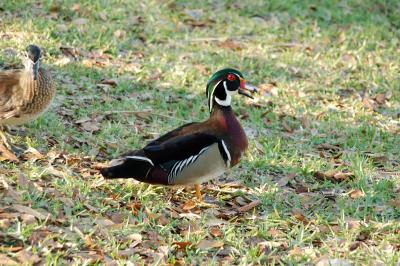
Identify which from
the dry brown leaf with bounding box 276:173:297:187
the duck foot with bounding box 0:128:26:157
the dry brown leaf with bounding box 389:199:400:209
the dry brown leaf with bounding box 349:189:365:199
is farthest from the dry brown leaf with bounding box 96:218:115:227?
the dry brown leaf with bounding box 389:199:400:209

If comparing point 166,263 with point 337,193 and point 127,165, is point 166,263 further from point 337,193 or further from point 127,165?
point 337,193

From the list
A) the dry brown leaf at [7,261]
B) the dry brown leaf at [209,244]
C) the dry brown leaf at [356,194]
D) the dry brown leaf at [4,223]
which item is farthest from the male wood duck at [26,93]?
the dry brown leaf at [356,194]

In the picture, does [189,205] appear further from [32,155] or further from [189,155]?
[32,155]

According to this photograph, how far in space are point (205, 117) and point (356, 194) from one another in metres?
1.75

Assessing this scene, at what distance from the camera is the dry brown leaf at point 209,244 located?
3.93 m

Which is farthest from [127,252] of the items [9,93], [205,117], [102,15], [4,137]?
[102,15]

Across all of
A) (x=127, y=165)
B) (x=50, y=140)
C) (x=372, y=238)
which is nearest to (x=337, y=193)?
(x=372, y=238)

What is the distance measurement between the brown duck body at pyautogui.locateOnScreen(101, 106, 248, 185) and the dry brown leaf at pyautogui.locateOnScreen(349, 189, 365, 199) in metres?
0.79

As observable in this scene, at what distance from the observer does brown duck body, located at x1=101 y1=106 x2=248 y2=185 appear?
168 inches

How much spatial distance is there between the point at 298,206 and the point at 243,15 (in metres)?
4.26

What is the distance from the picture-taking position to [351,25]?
8508 mm

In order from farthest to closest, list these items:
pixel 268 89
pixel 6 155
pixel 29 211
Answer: pixel 268 89
pixel 6 155
pixel 29 211

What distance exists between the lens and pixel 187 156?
14.4ft

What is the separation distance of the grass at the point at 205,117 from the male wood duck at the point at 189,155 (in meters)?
0.18
